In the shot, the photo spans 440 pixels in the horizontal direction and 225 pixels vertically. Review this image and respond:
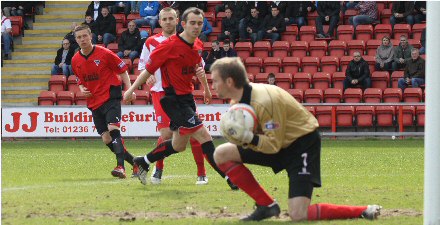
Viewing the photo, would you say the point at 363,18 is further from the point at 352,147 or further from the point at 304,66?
the point at 352,147

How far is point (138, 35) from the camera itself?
90.9ft

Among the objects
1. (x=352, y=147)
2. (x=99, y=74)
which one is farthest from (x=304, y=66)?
(x=99, y=74)

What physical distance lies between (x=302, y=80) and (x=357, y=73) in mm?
1588

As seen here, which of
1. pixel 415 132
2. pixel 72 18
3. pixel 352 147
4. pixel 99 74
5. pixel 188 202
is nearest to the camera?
pixel 188 202

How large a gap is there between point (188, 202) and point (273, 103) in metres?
2.35

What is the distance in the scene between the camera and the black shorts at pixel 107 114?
539 inches

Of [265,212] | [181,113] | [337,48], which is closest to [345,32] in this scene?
[337,48]

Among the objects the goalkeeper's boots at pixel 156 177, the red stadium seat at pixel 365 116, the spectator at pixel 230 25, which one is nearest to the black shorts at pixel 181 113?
the goalkeeper's boots at pixel 156 177

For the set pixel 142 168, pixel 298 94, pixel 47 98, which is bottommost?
pixel 47 98

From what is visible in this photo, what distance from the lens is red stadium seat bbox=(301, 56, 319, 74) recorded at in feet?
87.7

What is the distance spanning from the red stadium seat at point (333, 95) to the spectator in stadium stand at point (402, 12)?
11.7ft

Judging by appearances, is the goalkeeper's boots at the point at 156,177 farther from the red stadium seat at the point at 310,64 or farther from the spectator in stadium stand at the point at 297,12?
the spectator in stadium stand at the point at 297,12

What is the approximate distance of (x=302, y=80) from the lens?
26.2 meters

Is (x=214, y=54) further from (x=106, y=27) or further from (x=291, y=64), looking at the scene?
(x=106, y=27)
